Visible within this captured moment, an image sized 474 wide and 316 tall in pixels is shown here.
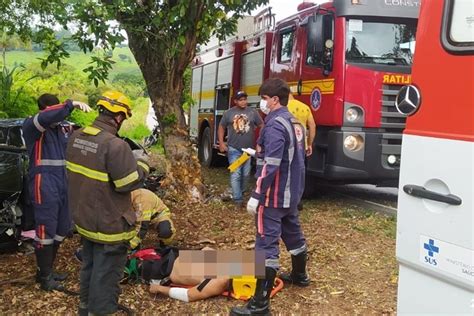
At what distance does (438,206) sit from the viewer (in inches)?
73.3

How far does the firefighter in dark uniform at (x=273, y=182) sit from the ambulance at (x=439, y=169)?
1.65 m

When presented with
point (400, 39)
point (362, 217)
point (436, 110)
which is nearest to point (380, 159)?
point (362, 217)

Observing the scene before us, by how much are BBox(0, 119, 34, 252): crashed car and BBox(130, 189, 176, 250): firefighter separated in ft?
3.26

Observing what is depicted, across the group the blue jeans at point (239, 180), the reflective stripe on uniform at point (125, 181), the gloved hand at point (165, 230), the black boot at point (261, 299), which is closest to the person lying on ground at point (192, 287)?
the black boot at point (261, 299)

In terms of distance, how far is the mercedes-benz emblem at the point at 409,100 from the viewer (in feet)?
6.51

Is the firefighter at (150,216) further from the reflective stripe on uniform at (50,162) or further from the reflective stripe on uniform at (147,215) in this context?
the reflective stripe on uniform at (50,162)

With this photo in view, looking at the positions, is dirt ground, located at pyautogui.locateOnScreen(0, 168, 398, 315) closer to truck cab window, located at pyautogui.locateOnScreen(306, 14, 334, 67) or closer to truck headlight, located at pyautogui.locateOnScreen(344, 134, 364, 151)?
truck headlight, located at pyautogui.locateOnScreen(344, 134, 364, 151)

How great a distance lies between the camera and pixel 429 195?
74.4 inches

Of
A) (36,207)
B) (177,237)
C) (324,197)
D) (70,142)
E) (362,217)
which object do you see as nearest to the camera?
(70,142)

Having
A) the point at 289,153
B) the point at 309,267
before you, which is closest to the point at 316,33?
the point at 309,267

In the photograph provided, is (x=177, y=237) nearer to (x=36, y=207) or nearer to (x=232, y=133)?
(x=36, y=207)

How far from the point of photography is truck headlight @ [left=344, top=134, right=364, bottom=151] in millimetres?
6613

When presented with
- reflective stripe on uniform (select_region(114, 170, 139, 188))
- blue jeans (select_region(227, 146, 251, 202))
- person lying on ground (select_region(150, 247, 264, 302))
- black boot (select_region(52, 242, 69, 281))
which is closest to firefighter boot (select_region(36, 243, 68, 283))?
black boot (select_region(52, 242, 69, 281))

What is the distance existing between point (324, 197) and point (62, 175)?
4.80 meters
